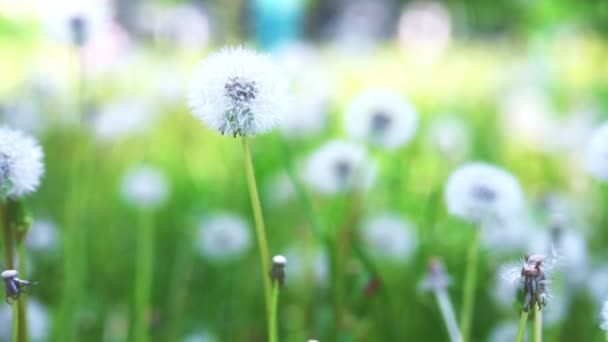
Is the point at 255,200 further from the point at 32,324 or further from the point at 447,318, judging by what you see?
the point at 32,324

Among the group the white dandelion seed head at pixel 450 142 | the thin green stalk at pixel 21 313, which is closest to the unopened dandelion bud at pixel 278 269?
the thin green stalk at pixel 21 313

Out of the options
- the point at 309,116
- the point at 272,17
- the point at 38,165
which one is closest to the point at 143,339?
the point at 38,165

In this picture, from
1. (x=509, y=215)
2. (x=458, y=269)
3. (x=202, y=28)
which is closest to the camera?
(x=509, y=215)

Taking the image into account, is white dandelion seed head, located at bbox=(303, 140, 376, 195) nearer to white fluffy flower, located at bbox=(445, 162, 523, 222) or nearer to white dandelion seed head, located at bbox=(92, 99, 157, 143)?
white fluffy flower, located at bbox=(445, 162, 523, 222)

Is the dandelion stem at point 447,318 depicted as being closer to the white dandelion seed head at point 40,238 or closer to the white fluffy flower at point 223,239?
the white fluffy flower at point 223,239

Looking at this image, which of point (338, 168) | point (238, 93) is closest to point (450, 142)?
point (338, 168)

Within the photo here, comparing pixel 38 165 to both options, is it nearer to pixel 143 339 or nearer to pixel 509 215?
pixel 143 339

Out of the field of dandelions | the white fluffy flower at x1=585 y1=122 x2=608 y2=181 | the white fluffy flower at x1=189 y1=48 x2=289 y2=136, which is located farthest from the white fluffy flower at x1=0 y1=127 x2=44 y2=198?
the white fluffy flower at x1=585 y1=122 x2=608 y2=181
